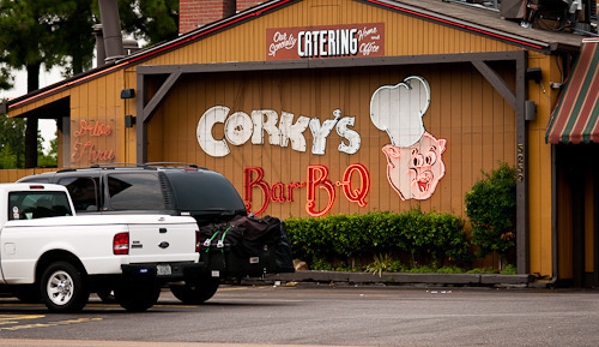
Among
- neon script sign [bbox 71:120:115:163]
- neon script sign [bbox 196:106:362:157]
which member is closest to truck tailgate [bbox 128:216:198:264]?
neon script sign [bbox 196:106:362:157]

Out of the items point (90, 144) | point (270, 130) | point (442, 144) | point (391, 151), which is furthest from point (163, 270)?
point (90, 144)

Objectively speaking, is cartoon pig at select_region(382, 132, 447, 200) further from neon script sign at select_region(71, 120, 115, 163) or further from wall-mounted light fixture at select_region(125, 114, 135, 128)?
neon script sign at select_region(71, 120, 115, 163)

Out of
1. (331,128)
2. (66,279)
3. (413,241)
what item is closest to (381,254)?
(413,241)

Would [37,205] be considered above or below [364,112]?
below

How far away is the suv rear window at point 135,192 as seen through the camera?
21656 mm

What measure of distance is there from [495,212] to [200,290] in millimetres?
7922

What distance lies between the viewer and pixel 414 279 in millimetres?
27906

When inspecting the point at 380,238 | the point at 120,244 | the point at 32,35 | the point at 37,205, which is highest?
the point at 32,35

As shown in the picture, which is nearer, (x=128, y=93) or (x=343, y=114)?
(x=343, y=114)

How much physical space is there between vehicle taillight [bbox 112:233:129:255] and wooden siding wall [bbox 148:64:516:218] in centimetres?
1142

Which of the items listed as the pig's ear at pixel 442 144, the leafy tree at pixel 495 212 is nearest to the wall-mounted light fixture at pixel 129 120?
the pig's ear at pixel 442 144

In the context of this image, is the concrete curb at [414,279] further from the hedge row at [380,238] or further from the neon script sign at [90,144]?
the neon script sign at [90,144]

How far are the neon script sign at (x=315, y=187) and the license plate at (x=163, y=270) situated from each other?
1104 cm

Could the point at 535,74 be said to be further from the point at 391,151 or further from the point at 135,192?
the point at 135,192
